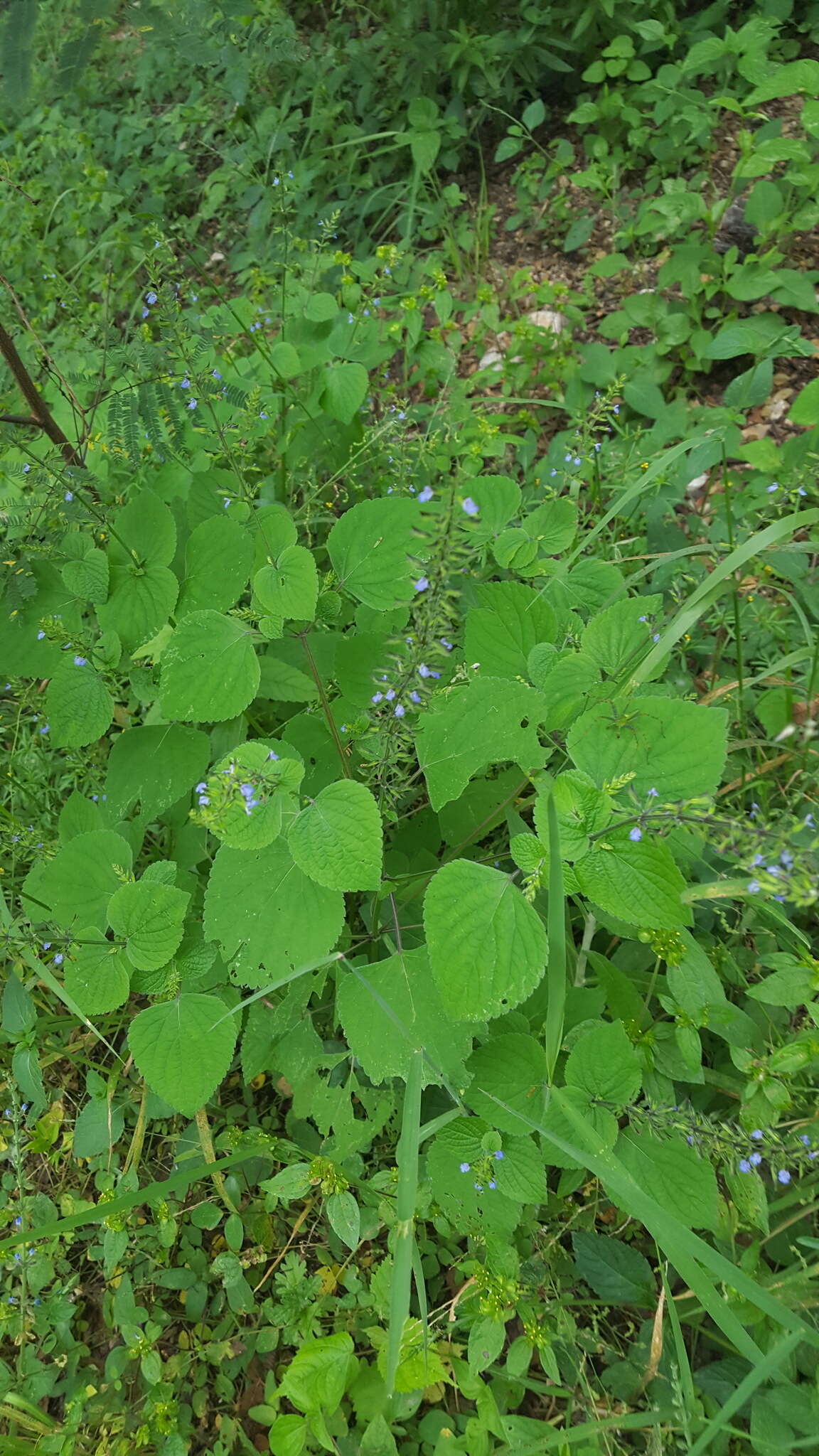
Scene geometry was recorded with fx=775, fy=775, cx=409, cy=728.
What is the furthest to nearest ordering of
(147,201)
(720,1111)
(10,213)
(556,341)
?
(10,213) < (147,201) < (556,341) < (720,1111)

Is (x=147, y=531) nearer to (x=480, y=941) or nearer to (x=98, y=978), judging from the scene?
(x=98, y=978)

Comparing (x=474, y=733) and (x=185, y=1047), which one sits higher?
(x=474, y=733)

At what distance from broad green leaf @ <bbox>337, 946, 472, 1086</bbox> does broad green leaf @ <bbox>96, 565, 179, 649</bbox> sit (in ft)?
3.09

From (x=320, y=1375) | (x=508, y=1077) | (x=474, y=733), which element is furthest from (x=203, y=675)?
(x=320, y=1375)

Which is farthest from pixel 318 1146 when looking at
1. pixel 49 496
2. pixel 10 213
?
pixel 10 213

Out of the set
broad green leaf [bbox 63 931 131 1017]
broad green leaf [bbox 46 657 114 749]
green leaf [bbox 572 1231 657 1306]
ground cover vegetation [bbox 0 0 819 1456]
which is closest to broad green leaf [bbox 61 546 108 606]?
ground cover vegetation [bbox 0 0 819 1456]

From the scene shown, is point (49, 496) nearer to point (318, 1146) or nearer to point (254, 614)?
point (254, 614)

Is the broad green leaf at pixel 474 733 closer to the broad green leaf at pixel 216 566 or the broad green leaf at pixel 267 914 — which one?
the broad green leaf at pixel 267 914

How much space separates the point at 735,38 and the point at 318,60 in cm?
216

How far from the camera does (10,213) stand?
4.88 meters

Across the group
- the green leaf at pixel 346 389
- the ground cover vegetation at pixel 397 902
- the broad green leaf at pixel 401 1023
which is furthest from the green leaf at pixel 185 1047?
the green leaf at pixel 346 389

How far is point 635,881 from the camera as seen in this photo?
1.37 meters

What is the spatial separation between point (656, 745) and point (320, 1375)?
5.13 feet

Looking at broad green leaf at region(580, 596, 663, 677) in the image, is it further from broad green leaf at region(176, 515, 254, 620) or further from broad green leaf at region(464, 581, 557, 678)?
broad green leaf at region(176, 515, 254, 620)
